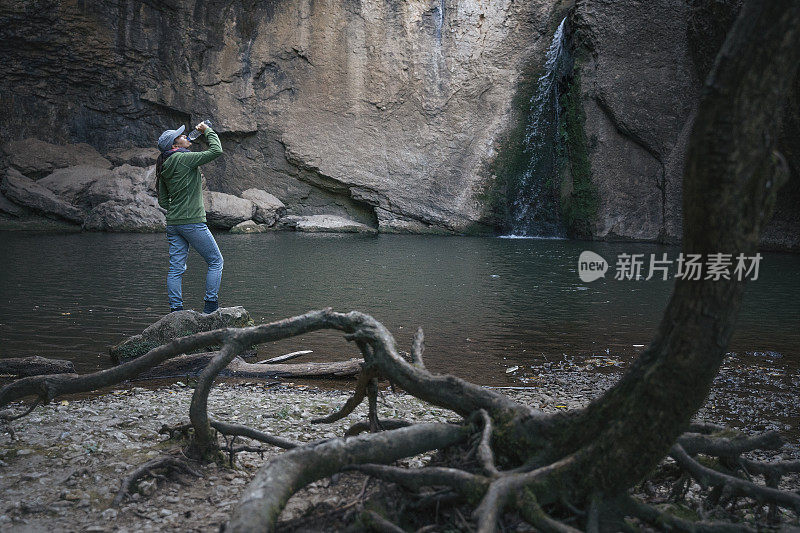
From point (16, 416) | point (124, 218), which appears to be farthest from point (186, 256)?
point (124, 218)

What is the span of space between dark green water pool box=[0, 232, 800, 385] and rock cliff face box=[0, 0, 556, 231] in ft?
34.8

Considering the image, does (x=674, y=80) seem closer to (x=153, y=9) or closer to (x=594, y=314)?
(x=594, y=314)

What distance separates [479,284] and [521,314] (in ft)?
9.35

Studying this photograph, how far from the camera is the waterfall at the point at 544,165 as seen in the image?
2469cm

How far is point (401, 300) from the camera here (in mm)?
10141

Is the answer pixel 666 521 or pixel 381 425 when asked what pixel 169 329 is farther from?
pixel 666 521

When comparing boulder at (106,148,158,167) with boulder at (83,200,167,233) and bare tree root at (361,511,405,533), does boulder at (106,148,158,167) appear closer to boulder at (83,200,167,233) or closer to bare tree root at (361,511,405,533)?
boulder at (83,200,167,233)

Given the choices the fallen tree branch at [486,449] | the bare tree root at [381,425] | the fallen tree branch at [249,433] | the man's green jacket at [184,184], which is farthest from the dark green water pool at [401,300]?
the fallen tree branch at [486,449]

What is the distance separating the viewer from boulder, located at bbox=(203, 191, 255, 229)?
2423 centimetres

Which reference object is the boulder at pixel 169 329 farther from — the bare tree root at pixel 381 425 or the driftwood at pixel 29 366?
the bare tree root at pixel 381 425

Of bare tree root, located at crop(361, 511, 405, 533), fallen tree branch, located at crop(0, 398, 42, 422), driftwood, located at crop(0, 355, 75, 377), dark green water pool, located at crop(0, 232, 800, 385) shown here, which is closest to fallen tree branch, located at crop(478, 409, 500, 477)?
bare tree root, located at crop(361, 511, 405, 533)

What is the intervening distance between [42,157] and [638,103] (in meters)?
23.6

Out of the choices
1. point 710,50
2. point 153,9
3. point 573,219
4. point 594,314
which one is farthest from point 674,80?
point 153,9

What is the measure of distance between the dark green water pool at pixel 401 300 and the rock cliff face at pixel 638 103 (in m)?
5.39
